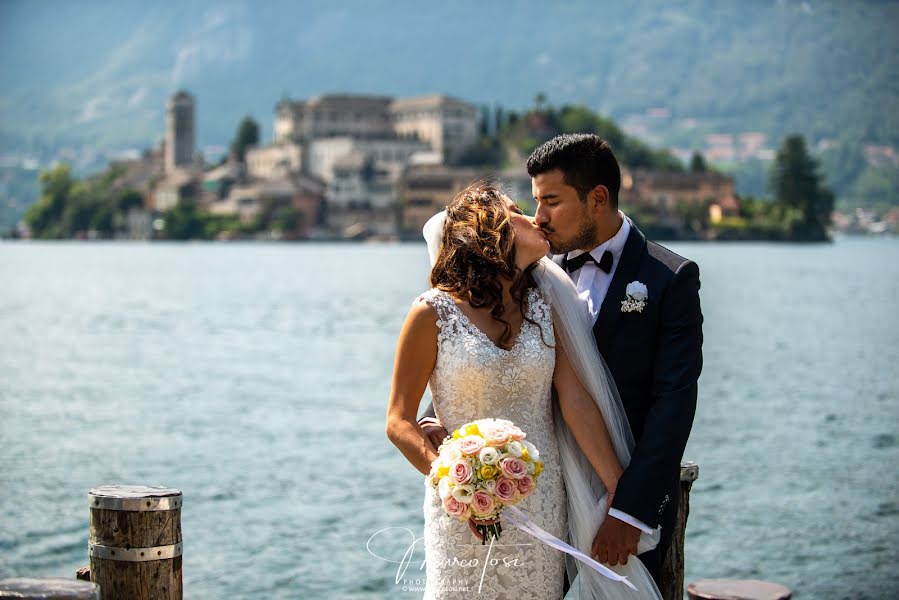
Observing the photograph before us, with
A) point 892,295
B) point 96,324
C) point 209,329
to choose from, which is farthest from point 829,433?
point 892,295

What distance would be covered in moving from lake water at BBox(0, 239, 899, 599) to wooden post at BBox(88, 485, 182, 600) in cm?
643

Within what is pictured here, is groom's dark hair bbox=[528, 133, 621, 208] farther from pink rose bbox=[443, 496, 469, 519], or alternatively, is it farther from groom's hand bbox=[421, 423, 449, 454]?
pink rose bbox=[443, 496, 469, 519]

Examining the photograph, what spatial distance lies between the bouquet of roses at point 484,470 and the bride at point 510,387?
213 millimetres

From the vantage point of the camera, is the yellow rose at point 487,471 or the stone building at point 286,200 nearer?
Result: the yellow rose at point 487,471

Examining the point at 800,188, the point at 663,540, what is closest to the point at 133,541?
the point at 663,540

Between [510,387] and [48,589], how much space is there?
1543mm

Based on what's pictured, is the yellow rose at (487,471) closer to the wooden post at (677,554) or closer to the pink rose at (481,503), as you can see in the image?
the pink rose at (481,503)

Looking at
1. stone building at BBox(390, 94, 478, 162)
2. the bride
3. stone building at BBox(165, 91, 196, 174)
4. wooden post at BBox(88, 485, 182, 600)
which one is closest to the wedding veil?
the bride

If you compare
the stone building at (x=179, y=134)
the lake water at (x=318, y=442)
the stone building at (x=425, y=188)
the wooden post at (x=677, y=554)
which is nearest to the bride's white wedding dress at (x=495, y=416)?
the wooden post at (x=677, y=554)

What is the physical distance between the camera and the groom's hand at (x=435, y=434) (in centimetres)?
454

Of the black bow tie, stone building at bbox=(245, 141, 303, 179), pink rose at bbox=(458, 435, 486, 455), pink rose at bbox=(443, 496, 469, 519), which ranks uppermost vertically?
stone building at bbox=(245, 141, 303, 179)

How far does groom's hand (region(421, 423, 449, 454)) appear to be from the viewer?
4539 millimetres

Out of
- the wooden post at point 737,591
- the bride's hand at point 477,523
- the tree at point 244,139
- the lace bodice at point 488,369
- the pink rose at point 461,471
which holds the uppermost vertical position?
the tree at point 244,139

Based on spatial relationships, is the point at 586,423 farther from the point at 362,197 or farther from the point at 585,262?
the point at 362,197
